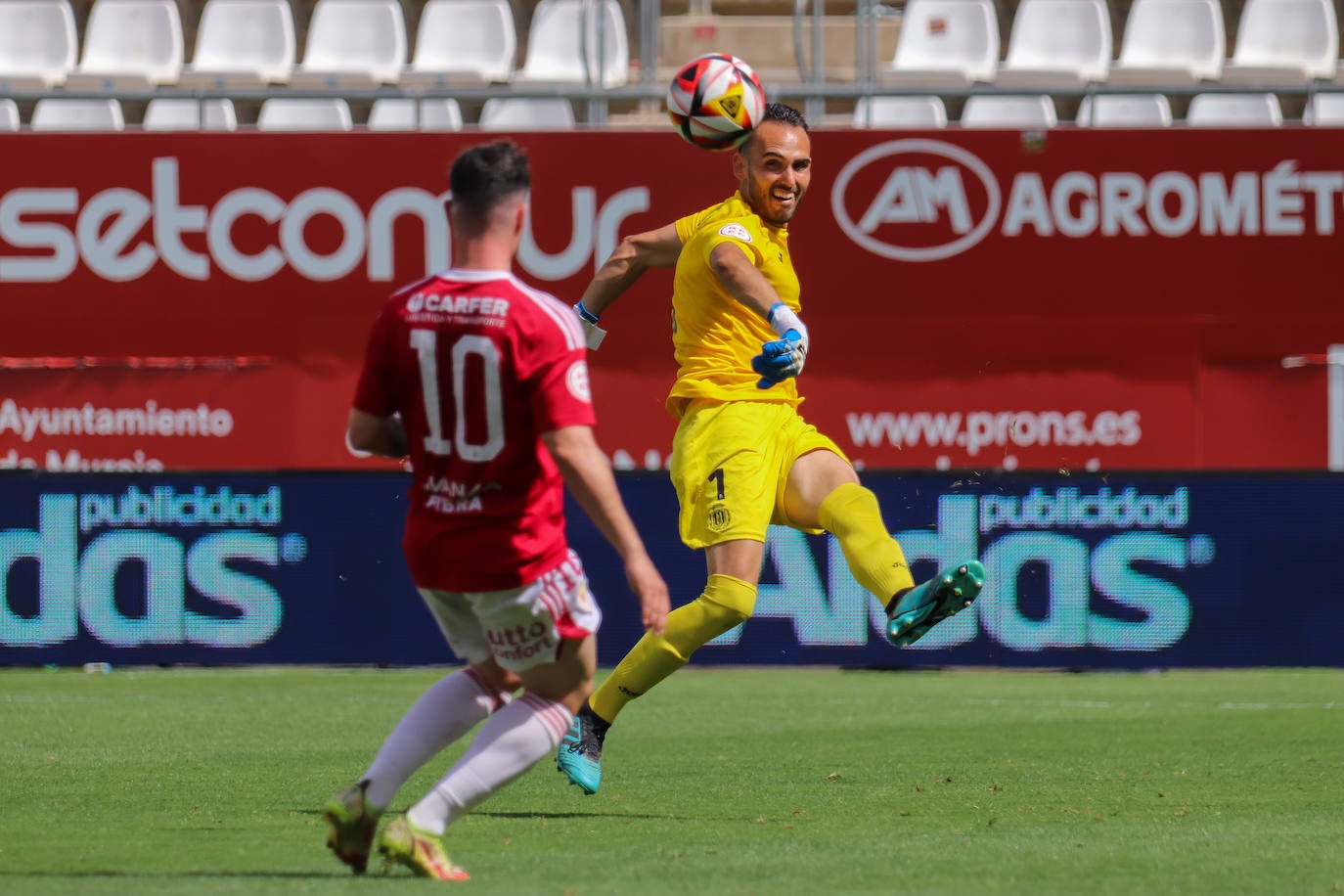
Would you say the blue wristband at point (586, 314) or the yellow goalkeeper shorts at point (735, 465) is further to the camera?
the blue wristband at point (586, 314)

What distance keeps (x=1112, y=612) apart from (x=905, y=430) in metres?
2.92

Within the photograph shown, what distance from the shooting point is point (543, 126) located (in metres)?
15.8

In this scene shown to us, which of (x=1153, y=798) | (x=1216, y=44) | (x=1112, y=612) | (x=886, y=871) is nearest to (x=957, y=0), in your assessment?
(x=1216, y=44)

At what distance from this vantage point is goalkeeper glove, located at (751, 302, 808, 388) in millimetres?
6488

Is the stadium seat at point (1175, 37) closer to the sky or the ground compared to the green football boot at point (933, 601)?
closer to the sky

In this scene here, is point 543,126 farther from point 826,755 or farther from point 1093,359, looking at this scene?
point 826,755

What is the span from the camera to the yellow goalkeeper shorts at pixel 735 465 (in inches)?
275

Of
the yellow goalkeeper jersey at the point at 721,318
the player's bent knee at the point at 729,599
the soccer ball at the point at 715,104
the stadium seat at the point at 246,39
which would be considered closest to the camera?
the player's bent knee at the point at 729,599

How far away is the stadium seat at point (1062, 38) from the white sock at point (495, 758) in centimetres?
1278

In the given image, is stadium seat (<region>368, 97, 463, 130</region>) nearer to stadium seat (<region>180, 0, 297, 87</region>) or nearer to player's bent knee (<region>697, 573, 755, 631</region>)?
stadium seat (<region>180, 0, 297, 87</region>)

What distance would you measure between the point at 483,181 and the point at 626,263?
2.63 metres

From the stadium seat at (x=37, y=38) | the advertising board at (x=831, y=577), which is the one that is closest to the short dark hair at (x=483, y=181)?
the advertising board at (x=831, y=577)

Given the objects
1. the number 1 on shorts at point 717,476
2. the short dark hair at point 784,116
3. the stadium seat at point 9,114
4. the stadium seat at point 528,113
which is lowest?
the number 1 on shorts at point 717,476

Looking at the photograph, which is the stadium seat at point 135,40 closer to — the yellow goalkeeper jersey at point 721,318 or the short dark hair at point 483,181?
the yellow goalkeeper jersey at point 721,318
